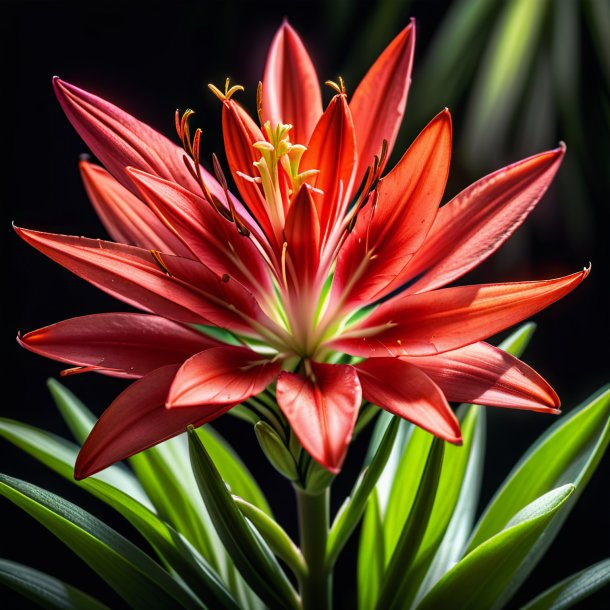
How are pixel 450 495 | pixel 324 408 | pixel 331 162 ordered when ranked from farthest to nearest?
pixel 450 495
pixel 331 162
pixel 324 408

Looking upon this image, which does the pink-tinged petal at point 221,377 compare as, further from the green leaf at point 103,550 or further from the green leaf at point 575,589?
the green leaf at point 575,589

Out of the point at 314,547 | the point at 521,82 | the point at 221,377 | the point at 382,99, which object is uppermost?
the point at 521,82

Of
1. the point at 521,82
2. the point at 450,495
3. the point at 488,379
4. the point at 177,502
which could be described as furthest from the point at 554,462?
the point at 521,82

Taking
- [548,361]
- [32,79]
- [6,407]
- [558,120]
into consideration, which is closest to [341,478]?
[548,361]

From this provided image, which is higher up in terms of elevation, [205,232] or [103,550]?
[205,232]

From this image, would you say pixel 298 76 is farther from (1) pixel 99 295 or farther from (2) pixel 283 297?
(1) pixel 99 295

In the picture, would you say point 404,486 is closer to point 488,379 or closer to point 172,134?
point 488,379

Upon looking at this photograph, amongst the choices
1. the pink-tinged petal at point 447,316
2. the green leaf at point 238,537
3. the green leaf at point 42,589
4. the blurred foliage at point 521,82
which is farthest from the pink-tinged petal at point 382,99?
the blurred foliage at point 521,82
